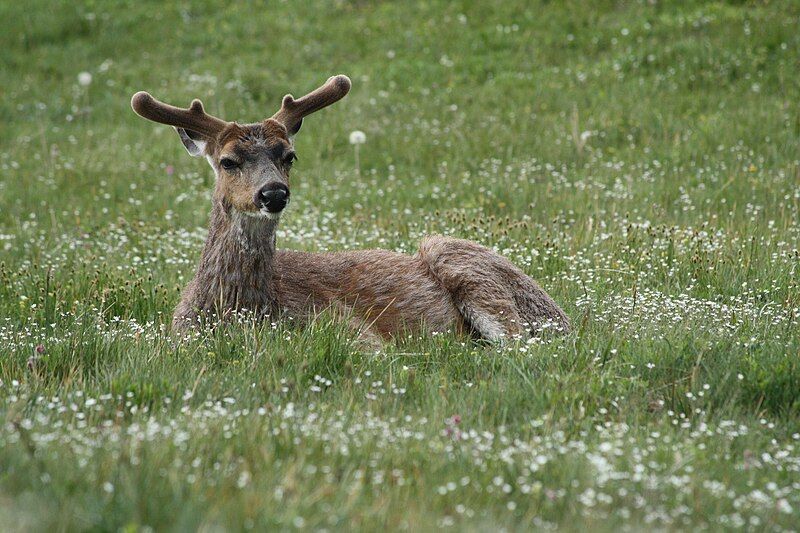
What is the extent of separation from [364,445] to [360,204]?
21.5 ft

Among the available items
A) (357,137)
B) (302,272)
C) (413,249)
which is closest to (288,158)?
(302,272)

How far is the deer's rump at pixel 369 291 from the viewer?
7.07 metres

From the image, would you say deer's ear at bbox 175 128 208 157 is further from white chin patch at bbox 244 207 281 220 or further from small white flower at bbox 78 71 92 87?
small white flower at bbox 78 71 92 87

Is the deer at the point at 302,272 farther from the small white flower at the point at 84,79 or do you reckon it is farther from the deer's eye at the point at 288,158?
the small white flower at the point at 84,79

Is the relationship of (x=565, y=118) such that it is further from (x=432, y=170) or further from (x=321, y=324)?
(x=321, y=324)

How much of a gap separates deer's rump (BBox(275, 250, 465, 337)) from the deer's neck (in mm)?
192

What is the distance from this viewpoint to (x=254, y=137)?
6969 mm

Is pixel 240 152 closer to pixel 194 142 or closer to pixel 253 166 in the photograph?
pixel 253 166

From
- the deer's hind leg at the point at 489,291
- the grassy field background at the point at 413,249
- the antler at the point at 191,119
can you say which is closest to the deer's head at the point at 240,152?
the antler at the point at 191,119

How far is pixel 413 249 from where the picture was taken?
352 inches

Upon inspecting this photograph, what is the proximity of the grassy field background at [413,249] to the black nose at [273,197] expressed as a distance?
892 millimetres

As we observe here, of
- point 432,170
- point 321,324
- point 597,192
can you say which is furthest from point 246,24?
point 321,324

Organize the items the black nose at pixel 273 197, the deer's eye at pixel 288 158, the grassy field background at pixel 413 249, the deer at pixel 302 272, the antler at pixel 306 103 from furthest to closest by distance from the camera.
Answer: the antler at pixel 306 103 → the deer's eye at pixel 288 158 → the deer at pixel 302 272 → the black nose at pixel 273 197 → the grassy field background at pixel 413 249

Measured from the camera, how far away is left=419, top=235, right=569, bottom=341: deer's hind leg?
23.2 ft
